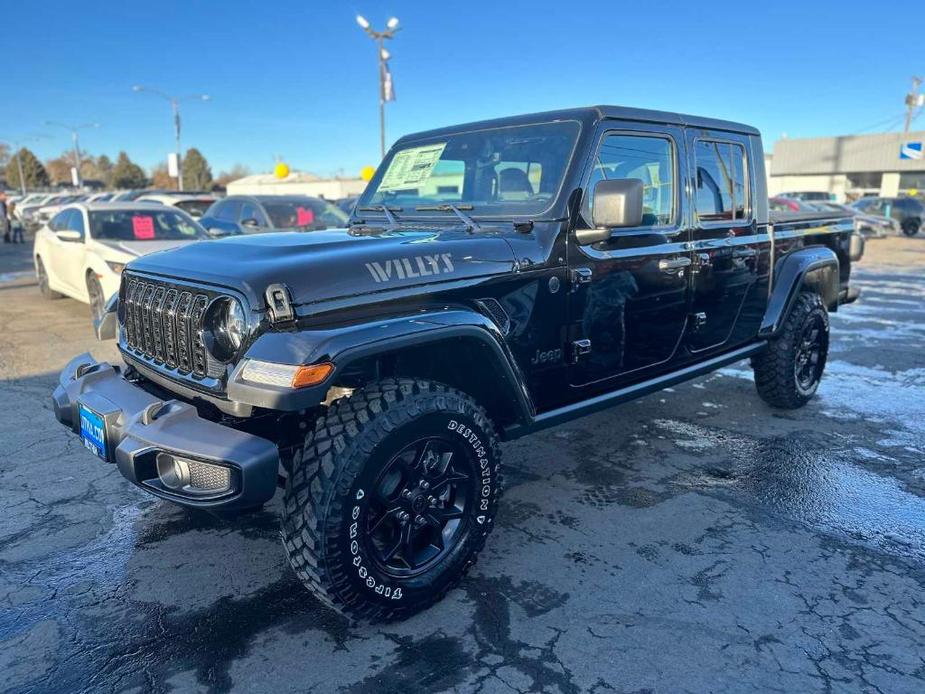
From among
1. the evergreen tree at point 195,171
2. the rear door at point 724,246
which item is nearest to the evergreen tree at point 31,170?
the evergreen tree at point 195,171

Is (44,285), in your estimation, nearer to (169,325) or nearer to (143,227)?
(143,227)

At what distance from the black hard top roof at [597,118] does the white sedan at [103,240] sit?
488 centimetres

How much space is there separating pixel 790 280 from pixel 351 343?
3592 millimetres

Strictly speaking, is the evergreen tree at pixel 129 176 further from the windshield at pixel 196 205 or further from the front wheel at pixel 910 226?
the front wheel at pixel 910 226

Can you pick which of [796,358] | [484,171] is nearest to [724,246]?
[796,358]

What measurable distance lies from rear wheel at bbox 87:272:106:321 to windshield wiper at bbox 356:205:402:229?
16.3ft

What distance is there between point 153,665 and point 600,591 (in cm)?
171

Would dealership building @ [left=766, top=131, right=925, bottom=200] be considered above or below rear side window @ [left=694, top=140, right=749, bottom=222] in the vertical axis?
above

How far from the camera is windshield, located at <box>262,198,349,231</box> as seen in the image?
33.7ft

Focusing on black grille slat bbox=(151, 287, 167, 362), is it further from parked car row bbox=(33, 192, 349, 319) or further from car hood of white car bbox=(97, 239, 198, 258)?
car hood of white car bbox=(97, 239, 198, 258)

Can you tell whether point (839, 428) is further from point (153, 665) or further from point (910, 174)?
point (910, 174)

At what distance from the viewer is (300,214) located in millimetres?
10492

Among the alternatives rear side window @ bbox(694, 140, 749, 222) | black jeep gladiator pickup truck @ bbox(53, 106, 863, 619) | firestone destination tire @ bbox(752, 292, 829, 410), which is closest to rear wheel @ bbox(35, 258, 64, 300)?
black jeep gladiator pickup truck @ bbox(53, 106, 863, 619)

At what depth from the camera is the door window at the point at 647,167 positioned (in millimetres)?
3412
